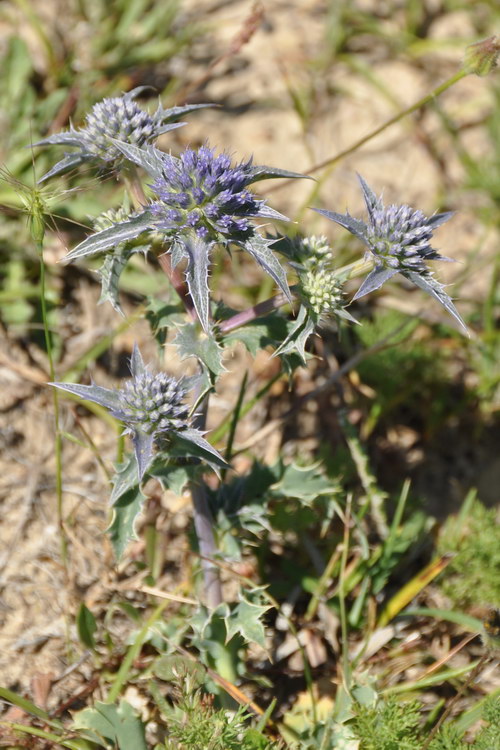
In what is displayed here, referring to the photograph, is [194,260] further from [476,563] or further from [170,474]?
[476,563]

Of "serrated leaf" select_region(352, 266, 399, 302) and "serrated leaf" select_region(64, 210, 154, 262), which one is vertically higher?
"serrated leaf" select_region(352, 266, 399, 302)

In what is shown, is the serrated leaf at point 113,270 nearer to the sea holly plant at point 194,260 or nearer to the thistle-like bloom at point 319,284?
the sea holly plant at point 194,260

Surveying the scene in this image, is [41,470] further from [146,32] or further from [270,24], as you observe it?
[270,24]

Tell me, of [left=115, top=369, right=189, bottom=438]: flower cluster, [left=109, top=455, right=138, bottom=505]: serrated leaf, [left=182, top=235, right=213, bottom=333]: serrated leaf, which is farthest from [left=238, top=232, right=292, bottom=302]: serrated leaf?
[left=109, top=455, right=138, bottom=505]: serrated leaf

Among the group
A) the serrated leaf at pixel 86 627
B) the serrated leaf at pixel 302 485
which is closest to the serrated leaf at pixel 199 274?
the serrated leaf at pixel 302 485

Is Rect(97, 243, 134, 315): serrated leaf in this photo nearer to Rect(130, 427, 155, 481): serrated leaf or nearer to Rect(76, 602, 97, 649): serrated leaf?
Rect(130, 427, 155, 481): serrated leaf

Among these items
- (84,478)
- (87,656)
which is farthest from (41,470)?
(87,656)
